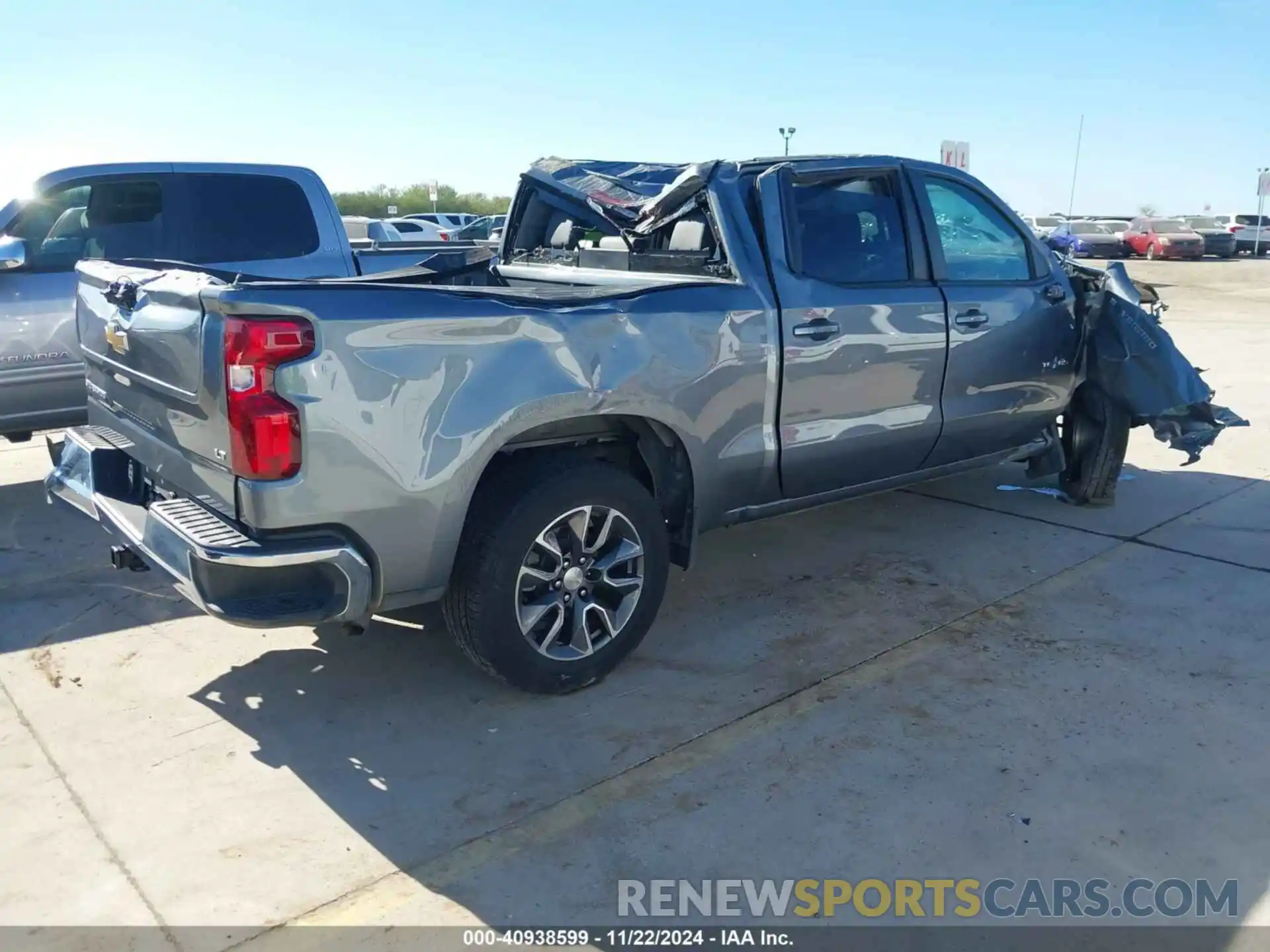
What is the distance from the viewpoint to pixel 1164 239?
111 feet

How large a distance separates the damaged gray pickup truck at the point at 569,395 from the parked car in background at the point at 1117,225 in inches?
1308

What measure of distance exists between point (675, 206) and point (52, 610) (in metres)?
3.23

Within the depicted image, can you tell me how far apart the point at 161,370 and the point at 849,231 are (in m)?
2.85

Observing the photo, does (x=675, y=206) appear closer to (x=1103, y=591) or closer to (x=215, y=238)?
(x=1103, y=591)

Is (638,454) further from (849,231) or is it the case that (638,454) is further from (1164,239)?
(1164,239)

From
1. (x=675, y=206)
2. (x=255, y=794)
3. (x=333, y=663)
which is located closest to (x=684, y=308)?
(x=675, y=206)

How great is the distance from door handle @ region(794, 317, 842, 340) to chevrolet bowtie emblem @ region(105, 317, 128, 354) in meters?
2.46

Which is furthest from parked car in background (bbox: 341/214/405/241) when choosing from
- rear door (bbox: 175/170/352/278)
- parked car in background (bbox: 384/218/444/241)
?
rear door (bbox: 175/170/352/278)

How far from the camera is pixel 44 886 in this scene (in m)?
2.83

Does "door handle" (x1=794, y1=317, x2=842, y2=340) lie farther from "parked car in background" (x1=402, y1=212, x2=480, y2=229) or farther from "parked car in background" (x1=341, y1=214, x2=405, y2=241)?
"parked car in background" (x1=402, y1=212, x2=480, y2=229)

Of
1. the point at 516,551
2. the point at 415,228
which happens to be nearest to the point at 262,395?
the point at 516,551

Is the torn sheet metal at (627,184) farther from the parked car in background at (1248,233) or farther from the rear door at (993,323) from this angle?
the parked car in background at (1248,233)

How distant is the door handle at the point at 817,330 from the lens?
4.23m

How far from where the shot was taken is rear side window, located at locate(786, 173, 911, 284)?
4.44 meters
